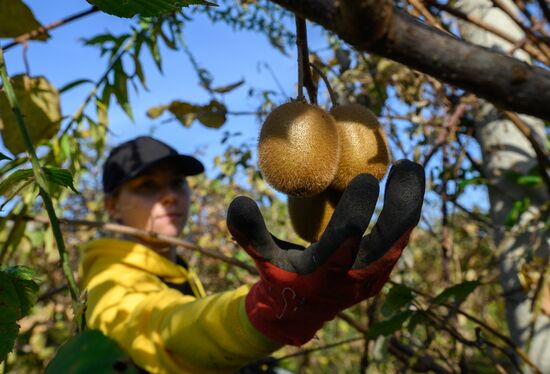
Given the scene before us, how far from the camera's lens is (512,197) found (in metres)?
1.80

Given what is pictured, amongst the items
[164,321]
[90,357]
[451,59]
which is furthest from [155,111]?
[451,59]

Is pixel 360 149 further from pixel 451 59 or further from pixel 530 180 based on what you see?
pixel 530 180

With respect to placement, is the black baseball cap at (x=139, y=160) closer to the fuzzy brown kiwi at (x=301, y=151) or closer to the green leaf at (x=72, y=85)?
the green leaf at (x=72, y=85)

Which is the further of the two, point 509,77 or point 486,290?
point 486,290

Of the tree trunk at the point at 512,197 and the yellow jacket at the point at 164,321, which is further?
the tree trunk at the point at 512,197

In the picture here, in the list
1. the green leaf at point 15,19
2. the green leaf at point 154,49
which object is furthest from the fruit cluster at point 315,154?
A: the green leaf at point 154,49

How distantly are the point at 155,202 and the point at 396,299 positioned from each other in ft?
3.11

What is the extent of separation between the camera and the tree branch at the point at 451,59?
0.39 meters

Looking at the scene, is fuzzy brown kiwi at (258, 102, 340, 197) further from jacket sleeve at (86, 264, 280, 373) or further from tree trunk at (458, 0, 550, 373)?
tree trunk at (458, 0, 550, 373)

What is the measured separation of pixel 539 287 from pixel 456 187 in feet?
2.19

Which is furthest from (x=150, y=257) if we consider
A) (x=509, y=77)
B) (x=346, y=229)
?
(x=509, y=77)

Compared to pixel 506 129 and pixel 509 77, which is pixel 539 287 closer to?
pixel 506 129

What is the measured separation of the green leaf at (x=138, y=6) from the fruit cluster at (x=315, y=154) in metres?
0.25

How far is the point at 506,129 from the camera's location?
1854 millimetres
